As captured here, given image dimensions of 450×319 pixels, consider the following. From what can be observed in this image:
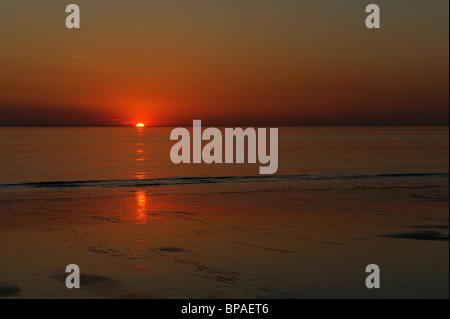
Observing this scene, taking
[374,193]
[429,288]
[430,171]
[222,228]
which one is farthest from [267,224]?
[430,171]

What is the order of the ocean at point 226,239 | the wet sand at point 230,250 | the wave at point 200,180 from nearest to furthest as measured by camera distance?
the wet sand at point 230,250
the ocean at point 226,239
the wave at point 200,180

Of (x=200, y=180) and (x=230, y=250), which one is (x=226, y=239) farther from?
(x=200, y=180)

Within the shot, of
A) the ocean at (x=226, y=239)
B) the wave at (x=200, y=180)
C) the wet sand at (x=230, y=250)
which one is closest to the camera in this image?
the wet sand at (x=230, y=250)

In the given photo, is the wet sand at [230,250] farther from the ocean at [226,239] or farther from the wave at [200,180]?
the wave at [200,180]

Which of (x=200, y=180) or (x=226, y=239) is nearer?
(x=226, y=239)

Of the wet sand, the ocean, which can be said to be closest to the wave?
the ocean

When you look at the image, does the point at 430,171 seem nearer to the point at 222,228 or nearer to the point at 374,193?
the point at 374,193

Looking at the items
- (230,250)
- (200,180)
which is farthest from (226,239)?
(200,180)

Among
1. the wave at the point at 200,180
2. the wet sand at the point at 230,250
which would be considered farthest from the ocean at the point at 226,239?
the wave at the point at 200,180

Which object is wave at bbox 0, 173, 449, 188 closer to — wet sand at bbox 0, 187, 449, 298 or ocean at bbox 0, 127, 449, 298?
ocean at bbox 0, 127, 449, 298

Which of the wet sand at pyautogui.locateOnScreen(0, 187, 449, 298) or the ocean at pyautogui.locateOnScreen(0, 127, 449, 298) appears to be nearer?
the wet sand at pyautogui.locateOnScreen(0, 187, 449, 298)

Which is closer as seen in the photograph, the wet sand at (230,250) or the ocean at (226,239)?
the wet sand at (230,250)

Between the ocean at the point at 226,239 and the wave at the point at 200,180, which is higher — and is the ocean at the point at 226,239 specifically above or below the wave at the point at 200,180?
below
